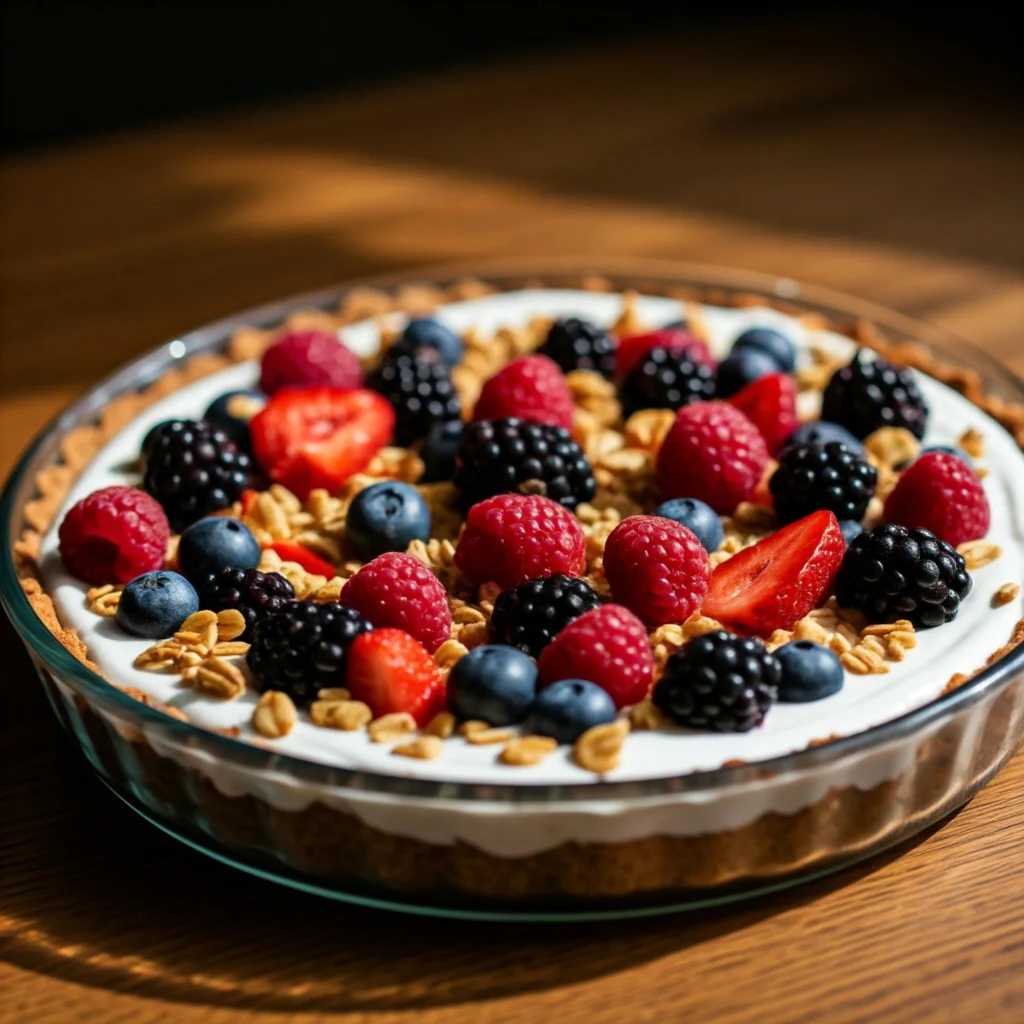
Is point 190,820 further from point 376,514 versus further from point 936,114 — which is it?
point 936,114

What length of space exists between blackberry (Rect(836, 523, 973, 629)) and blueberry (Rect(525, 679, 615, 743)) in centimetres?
33

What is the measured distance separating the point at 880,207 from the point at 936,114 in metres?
0.47

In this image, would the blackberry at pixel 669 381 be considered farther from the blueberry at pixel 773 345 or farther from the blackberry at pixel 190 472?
the blackberry at pixel 190 472

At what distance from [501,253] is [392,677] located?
4.82 ft

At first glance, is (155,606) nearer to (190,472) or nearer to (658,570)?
(190,472)

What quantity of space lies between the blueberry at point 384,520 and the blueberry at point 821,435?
18.5 inches

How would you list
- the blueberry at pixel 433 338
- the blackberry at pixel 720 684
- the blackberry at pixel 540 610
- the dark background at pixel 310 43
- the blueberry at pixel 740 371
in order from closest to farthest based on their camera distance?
the blackberry at pixel 720 684, the blackberry at pixel 540 610, the blueberry at pixel 740 371, the blueberry at pixel 433 338, the dark background at pixel 310 43

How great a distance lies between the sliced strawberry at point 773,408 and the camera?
1.77 metres

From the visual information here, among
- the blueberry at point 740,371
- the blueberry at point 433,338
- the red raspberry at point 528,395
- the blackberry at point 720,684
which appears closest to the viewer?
the blackberry at point 720,684

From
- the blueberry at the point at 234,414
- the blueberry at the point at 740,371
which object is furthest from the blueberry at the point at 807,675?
the blueberry at the point at 234,414

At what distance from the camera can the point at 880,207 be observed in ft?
9.01

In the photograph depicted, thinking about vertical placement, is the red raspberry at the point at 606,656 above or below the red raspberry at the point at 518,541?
below

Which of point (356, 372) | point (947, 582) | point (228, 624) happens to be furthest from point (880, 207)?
point (228, 624)

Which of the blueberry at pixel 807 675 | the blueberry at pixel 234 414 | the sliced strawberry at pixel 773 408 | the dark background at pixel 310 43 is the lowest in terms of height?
the blueberry at pixel 807 675
